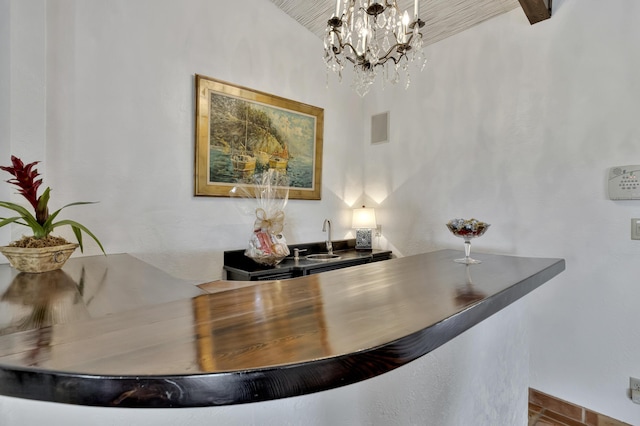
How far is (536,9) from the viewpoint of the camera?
2.14 metres

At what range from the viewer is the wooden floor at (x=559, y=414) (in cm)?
198

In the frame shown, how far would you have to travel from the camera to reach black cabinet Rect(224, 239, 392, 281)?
2.31 metres

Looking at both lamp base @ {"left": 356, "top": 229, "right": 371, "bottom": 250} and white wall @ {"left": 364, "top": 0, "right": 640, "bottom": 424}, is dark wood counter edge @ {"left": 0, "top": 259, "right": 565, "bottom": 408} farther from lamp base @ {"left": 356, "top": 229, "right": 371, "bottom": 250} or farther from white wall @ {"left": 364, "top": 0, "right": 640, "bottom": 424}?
lamp base @ {"left": 356, "top": 229, "right": 371, "bottom": 250}

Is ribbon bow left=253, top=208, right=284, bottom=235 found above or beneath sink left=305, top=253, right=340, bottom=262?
above

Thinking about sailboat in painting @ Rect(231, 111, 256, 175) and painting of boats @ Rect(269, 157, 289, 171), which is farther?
painting of boats @ Rect(269, 157, 289, 171)

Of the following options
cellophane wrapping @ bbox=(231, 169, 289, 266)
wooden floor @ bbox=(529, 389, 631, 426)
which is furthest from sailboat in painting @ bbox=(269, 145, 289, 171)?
wooden floor @ bbox=(529, 389, 631, 426)

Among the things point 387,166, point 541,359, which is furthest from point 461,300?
point 387,166

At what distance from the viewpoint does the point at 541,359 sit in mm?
2236

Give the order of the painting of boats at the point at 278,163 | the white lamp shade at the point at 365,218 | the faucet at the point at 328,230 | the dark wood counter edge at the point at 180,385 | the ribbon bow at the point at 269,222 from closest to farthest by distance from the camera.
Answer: the dark wood counter edge at the point at 180,385
the ribbon bow at the point at 269,222
the painting of boats at the point at 278,163
the faucet at the point at 328,230
the white lamp shade at the point at 365,218

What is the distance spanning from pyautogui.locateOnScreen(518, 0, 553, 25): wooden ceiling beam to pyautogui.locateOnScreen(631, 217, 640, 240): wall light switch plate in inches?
56.8

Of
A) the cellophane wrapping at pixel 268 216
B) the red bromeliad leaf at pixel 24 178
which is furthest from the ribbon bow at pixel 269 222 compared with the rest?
the red bromeliad leaf at pixel 24 178

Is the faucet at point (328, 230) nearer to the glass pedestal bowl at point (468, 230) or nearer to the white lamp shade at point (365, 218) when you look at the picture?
the white lamp shade at point (365, 218)

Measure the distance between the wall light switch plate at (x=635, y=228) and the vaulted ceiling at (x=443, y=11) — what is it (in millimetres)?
1445

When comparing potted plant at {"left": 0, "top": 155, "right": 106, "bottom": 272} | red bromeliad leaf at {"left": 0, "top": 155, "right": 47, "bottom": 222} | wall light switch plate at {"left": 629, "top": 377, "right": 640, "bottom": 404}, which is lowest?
wall light switch plate at {"left": 629, "top": 377, "right": 640, "bottom": 404}
